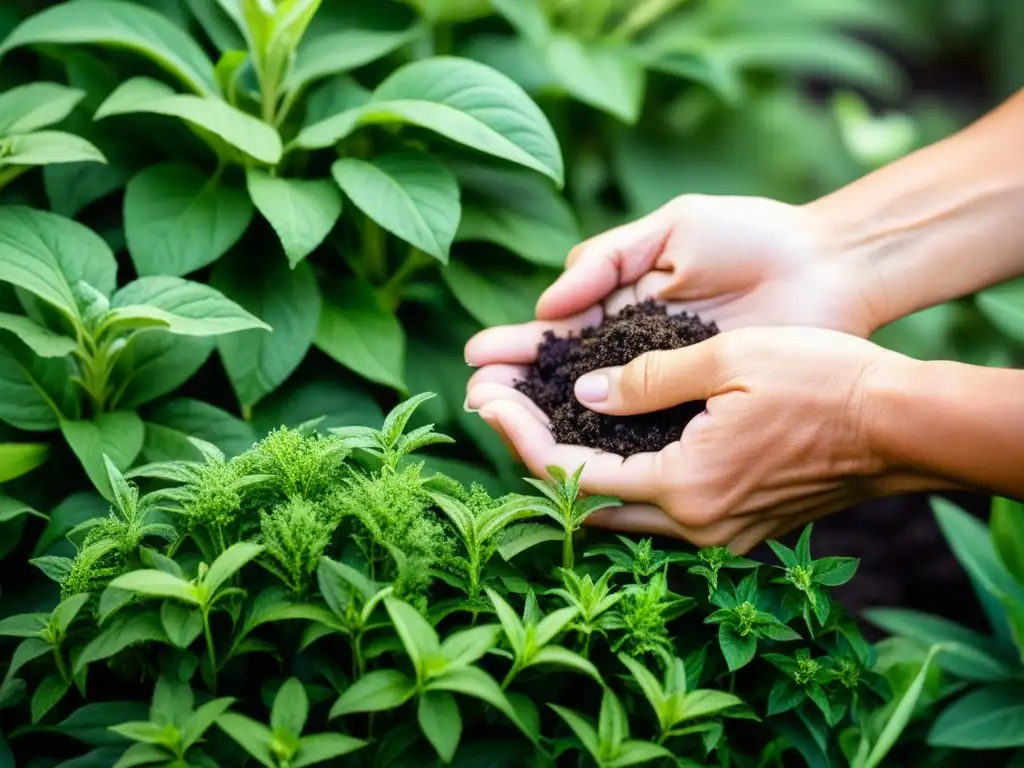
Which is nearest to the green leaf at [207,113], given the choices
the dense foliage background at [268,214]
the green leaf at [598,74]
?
the dense foliage background at [268,214]

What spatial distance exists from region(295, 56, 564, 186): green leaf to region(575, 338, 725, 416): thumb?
12.8 inches

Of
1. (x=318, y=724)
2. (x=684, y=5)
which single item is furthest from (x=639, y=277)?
(x=684, y=5)

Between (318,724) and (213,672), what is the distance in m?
0.15

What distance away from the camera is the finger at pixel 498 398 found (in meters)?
1.39

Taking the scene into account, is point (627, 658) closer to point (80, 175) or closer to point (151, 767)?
point (151, 767)

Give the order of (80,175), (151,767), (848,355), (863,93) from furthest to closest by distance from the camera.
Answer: (863,93) < (80,175) < (848,355) < (151,767)

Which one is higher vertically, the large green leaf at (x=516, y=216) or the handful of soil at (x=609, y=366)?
the large green leaf at (x=516, y=216)

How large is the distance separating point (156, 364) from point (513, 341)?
1.75ft

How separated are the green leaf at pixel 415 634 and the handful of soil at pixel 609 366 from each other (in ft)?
1.47

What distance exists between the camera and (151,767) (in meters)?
0.98

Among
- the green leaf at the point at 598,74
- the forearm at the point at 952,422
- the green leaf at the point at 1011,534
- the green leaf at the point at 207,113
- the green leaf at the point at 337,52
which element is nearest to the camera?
the forearm at the point at 952,422

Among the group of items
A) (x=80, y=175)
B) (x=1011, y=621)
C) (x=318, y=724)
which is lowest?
(x=1011, y=621)

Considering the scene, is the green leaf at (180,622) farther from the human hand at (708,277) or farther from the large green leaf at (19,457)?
the human hand at (708,277)

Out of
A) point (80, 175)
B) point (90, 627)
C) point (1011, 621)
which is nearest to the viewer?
point (90, 627)
